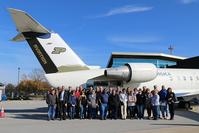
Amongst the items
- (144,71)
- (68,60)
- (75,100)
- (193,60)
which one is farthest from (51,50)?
(193,60)

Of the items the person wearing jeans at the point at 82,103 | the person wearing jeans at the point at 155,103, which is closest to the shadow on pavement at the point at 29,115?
the person wearing jeans at the point at 82,103

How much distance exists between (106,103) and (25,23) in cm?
694

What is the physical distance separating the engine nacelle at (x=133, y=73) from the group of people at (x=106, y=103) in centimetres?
234

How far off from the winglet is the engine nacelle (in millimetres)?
4954

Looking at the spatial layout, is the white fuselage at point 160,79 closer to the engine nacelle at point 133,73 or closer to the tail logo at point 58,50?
the engine nacelle at point 133,73

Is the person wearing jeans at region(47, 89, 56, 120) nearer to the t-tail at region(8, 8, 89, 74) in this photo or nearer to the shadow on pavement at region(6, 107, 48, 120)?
the shadow on pavement at region(6, 107, 48, 120)

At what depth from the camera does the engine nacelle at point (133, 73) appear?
2228 centimetres

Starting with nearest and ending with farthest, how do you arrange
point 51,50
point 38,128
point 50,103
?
point 38,128
point 50,103
point 51,50

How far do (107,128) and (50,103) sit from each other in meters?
4.73

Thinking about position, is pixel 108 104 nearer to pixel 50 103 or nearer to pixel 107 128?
pixel 50 103

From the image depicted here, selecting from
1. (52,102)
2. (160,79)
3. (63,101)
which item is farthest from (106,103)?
(160,79)

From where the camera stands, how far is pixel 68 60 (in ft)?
73.7

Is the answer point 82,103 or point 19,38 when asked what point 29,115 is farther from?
point 19,38

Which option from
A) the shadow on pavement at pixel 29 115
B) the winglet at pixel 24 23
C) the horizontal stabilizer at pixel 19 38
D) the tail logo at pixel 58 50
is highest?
the winglet at pixel 24 23
